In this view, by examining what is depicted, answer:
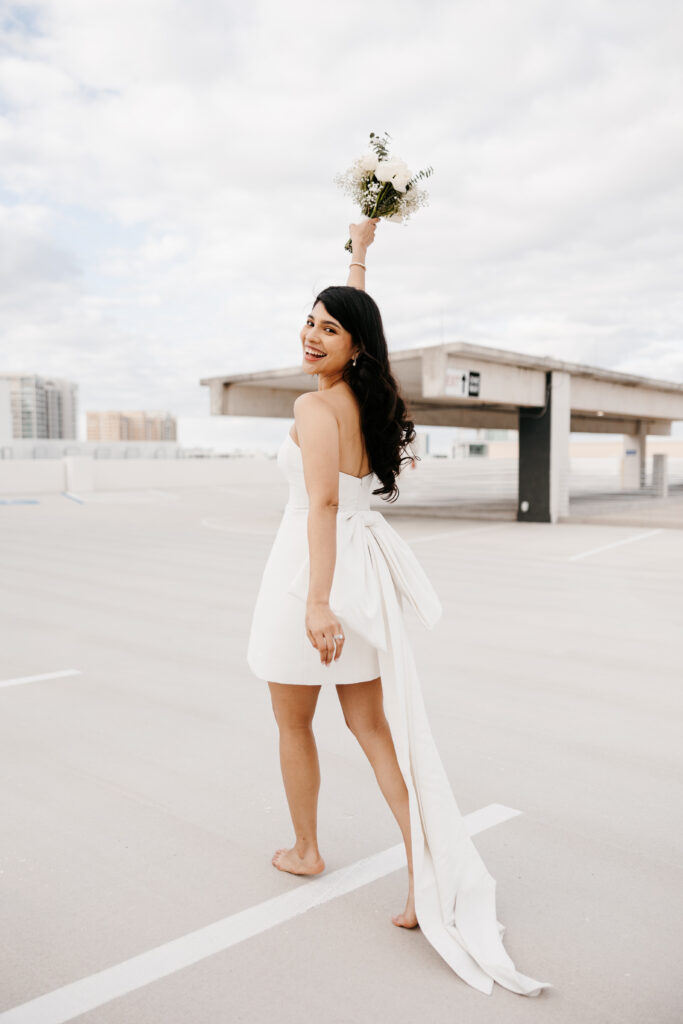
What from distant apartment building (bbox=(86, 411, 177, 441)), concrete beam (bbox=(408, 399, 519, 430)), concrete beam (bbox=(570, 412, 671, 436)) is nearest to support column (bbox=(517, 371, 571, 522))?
concrete beam (bbox=(408, 399, 519, 430))

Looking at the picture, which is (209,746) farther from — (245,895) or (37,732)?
(245,895)

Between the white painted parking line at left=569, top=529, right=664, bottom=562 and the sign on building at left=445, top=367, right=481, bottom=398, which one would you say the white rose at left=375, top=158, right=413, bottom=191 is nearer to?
the white painted parking line at left=569, top=529, right=664, bottom=562

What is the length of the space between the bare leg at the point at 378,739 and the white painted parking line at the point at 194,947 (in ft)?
0.88

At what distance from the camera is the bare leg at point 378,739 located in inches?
89.0

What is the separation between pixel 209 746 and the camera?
12.1 feet

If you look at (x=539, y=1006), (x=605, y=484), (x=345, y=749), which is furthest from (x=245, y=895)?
(x=605, y=484)

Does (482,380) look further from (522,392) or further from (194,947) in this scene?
(194,947)

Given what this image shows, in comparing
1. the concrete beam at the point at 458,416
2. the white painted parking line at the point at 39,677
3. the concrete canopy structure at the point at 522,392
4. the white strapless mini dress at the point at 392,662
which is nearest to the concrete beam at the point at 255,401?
the concrete canopy structure at the point at 522,392

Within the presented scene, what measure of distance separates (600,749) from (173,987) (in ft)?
7.80

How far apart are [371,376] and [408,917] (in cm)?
152

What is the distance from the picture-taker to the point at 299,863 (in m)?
2.54

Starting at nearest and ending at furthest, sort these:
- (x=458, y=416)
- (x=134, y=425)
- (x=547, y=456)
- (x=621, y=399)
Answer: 1. (x=547, y=456)
2. (x=621, y=399)
3. (x=458, y=416)
4. (x=134, y=425)

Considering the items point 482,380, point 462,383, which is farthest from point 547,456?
point 462,383

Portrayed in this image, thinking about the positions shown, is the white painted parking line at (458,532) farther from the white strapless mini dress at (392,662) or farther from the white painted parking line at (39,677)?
the white strapless mini dress at (392,662)
